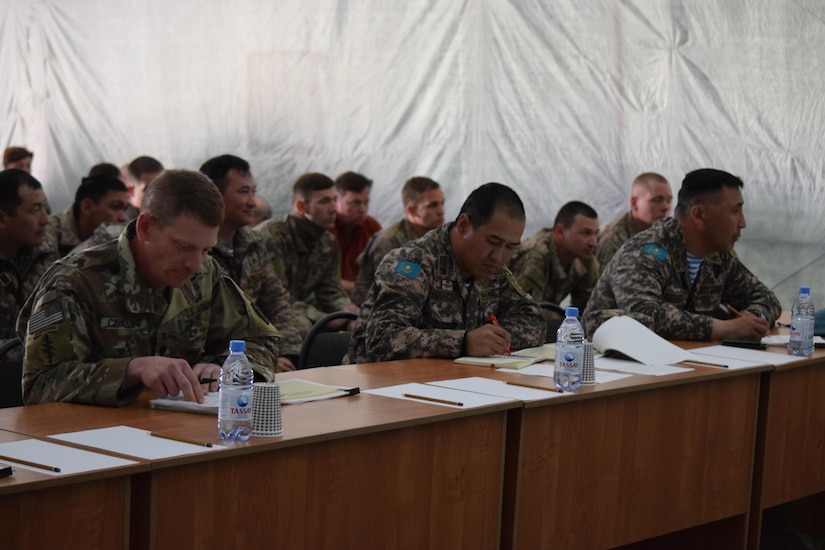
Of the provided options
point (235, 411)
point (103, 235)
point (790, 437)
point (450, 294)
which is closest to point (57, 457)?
point (235, 411)

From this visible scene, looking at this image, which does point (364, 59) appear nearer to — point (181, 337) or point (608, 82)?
point (608, 82)

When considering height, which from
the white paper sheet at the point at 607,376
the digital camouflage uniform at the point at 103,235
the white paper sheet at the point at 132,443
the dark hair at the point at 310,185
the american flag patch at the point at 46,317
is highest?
the dark hair at the point at 310,185

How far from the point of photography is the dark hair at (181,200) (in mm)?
2514

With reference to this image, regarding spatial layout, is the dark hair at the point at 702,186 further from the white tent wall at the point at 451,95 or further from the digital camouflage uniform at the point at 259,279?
the white tent wall at the point at 451,95

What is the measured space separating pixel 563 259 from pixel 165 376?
3.92m

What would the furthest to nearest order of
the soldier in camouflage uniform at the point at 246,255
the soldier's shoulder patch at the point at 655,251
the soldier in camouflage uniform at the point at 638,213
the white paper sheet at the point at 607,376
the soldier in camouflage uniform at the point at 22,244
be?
1. the soldier in camouflage uniform at the point at 638,213
2. the soldier in camouflage uniform at the point at 246,255
3. the soldier in camouflage uniform at the point at 22,244
4. the soldier's shoulder patch at the point at 655,251
5. the white paper sheet at the point at 607,376

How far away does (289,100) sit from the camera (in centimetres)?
804

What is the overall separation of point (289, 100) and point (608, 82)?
248 cm

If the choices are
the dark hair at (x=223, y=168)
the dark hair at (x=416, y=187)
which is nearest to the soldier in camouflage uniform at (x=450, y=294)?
the dark hair at (x=223, y=168)

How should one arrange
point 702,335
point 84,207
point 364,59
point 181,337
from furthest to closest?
point 364,59
point 84,207
point 702,335
point 181,337

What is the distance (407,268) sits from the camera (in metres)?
3.41

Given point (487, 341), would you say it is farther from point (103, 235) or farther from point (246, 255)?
point (103, 235)

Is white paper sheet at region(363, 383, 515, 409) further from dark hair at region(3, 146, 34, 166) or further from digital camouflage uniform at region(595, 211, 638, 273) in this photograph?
dark hair at region(3, 146, 34, 166)

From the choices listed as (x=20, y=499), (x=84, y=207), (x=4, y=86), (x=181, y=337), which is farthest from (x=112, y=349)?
(x=4, y=86)
